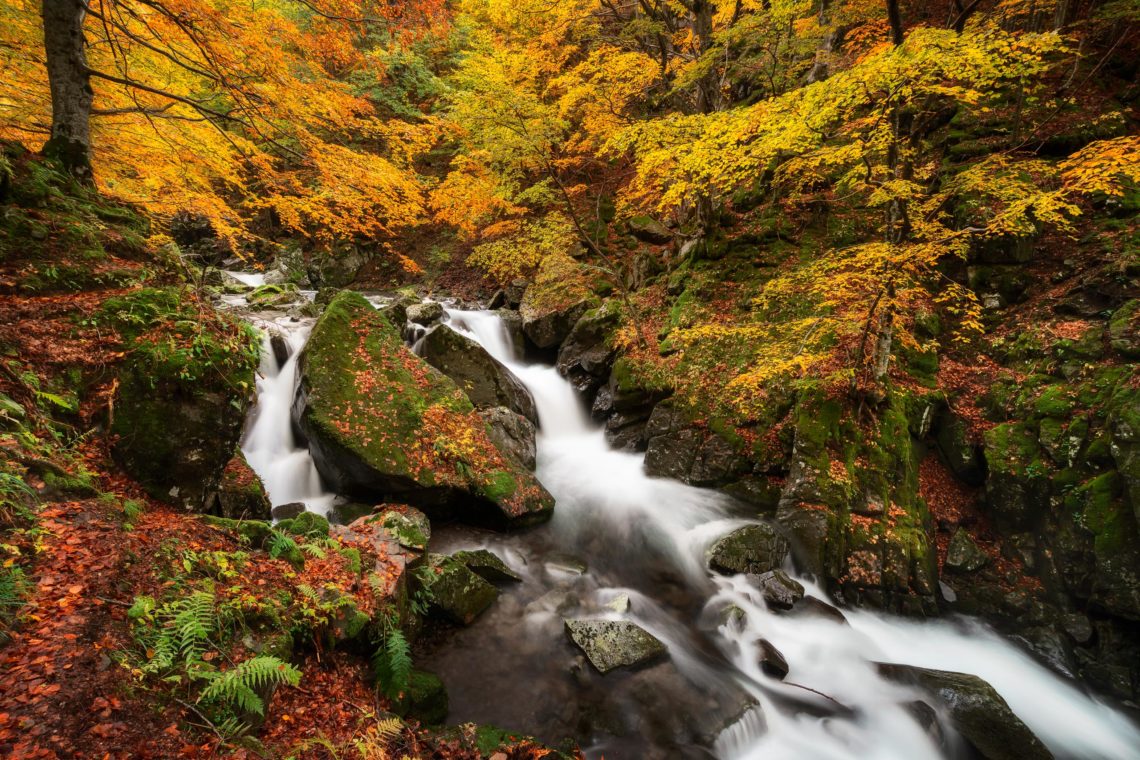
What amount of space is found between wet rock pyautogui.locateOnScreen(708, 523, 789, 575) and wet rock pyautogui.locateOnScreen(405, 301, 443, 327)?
35.2 ft

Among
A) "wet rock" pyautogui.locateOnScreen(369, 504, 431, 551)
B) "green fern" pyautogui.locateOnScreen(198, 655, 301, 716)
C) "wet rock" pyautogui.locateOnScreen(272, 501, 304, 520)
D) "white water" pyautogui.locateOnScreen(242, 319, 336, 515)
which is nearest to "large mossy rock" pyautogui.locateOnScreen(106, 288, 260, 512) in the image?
"wet rock" pyautogui.locateOnScreen(272, 501, 304, 520)

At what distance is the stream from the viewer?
5055 mm

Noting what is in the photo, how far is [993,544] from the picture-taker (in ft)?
25.0

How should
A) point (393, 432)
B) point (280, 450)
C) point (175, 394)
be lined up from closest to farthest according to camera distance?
point (175, 394) → point (393, 432) → point (280, 450)

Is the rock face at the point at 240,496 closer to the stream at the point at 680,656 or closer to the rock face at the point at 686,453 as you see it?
the stream at the point at 680,656

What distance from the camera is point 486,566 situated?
6688 mm

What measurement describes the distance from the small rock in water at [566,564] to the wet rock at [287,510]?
391 centimetres

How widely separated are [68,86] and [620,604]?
32.2 ft

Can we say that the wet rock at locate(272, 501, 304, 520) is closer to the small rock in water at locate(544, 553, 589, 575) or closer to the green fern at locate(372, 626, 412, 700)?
the green fern at locate(372, 626, 412, 700)

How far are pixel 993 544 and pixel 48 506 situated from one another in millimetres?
11909

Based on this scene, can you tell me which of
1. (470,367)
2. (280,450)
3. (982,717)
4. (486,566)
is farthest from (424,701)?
(470,367)

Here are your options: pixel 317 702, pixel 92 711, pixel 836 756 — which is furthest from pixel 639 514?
pixel 92 711

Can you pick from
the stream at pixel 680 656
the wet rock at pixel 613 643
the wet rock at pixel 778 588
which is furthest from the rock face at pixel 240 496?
the wet rock at pixel 778 588

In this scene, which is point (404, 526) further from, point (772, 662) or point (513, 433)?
point (772, 662)
